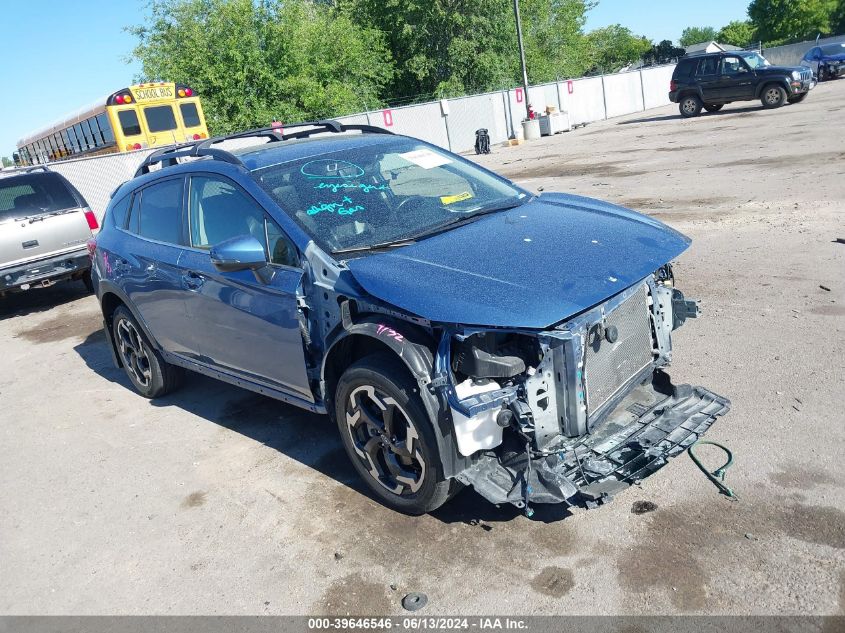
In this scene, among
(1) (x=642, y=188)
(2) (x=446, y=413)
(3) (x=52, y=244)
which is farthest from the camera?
(1) (x=642, y=188)

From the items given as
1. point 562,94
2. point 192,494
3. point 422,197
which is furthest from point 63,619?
point 562,94

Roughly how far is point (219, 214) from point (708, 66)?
23.3 m

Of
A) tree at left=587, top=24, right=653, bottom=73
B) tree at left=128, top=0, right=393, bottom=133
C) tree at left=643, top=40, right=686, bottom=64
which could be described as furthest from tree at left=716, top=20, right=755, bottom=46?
tree at left=128, top=0, right=393, bottom=133

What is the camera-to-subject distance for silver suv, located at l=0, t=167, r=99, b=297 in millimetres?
9492

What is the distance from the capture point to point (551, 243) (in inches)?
147

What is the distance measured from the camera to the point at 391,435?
Answer: 3.64 m

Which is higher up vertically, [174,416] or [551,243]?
[551,243]

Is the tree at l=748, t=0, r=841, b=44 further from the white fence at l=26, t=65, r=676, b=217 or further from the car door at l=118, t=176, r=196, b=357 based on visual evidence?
the car door at l=118, t=176, r=196, b=357

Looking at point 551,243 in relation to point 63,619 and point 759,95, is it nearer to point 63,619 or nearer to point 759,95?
point 63,619

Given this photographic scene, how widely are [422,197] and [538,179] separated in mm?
12035

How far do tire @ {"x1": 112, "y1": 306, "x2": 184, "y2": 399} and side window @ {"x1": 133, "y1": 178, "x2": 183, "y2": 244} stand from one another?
2.85 ft

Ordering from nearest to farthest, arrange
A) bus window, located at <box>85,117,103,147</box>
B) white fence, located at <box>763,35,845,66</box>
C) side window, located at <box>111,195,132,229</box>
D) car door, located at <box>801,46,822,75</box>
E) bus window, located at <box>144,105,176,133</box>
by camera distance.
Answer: side window, located at <box>111,195,132,229</box> < bus window, located at <box>85,117,103,147</box> < bus window, located at <box>144,105,176,133</box> < car door, located at <box>801,46,822,75</box> < white fence, located at <box>763,35,845,66</box>

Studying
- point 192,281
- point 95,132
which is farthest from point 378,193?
point 95,132

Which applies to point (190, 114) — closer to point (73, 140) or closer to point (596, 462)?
point (73, 140)
